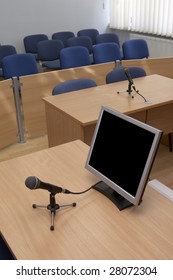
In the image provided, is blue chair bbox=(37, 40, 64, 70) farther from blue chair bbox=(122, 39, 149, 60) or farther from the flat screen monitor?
the flat screen monitor

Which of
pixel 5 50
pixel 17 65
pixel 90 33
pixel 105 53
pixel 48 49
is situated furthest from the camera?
pixel 90 33

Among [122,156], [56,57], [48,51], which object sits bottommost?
[56,57]

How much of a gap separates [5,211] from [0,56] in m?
4.06

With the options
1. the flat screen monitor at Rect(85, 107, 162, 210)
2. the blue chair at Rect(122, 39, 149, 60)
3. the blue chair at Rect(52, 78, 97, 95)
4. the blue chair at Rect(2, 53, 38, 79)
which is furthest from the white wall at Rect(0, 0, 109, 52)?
the flat screen monitor at Rect(85, 107, 162, 210)

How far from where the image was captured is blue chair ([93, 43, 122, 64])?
4809 mm

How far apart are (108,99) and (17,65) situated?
181 cm

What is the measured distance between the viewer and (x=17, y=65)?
4.08 metres

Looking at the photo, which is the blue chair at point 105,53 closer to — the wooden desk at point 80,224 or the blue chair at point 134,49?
the blue chair at point 134,49

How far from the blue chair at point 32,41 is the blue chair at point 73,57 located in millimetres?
1446

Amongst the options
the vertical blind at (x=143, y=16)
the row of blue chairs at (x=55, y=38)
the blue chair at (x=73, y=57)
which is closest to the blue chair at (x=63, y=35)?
the row of blue chairs at (x=55, y=38)

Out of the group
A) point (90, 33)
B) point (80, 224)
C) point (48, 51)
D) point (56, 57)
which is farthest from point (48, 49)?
point (80, 224)

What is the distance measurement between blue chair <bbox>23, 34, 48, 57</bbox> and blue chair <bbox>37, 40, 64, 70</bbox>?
0.44 m

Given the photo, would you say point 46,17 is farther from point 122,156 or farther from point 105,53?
point 122,156

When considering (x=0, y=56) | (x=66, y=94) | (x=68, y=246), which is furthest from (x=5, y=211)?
(x=0, y=56)
